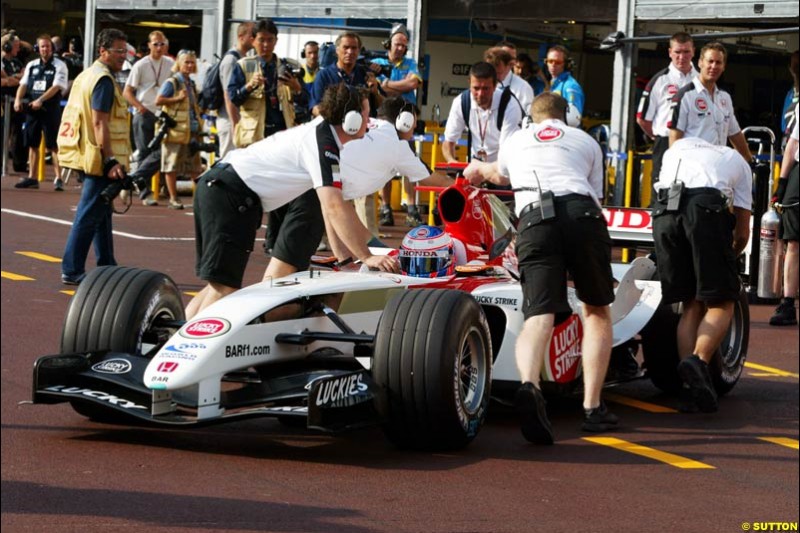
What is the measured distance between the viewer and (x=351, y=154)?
9.27 meters

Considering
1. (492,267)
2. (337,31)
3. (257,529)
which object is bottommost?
(257,529)

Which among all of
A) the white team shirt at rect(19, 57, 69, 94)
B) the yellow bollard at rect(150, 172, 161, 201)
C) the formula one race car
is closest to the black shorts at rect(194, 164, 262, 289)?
the formula one race car

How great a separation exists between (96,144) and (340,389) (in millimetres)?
5479

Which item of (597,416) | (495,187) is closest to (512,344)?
(597,416)

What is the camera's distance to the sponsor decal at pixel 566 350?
8.11 m

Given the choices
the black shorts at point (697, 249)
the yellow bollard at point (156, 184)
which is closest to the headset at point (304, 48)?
the yellow bollard at point (156, 184)

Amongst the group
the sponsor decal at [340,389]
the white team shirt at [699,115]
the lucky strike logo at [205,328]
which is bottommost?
the sponsor decal at [340,389]

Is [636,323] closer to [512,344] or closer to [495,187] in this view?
[512,344]

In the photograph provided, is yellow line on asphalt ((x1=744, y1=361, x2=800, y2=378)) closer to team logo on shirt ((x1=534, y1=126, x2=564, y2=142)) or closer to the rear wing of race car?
the rear wing of race car

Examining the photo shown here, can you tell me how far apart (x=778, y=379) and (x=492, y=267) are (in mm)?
2383

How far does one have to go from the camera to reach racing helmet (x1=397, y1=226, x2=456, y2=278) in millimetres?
8375

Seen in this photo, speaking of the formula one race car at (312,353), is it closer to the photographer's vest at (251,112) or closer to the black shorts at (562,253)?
the black shorts at (562,253)

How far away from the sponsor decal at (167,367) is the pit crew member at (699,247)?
303 centimetres

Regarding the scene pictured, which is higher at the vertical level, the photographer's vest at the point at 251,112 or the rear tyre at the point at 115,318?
the photographer's vest at the point at 251,112
